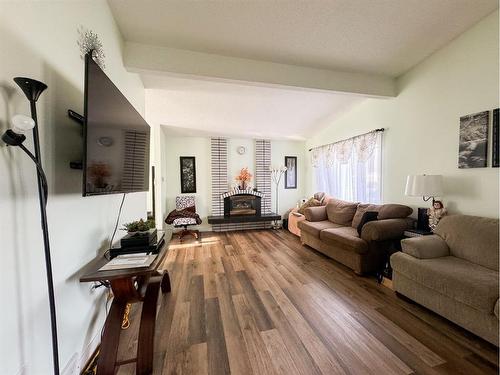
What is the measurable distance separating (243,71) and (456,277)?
2.85 m

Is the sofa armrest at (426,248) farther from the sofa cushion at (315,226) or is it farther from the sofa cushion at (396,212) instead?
the sofa cushion at (315,226)

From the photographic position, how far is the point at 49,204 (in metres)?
1.04

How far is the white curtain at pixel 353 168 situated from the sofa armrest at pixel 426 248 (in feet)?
4.58

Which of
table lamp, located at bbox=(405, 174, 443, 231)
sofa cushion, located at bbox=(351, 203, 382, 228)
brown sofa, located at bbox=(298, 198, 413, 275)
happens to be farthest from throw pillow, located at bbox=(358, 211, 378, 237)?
table lamp, located at bbox=(405, 174, 443, 231)

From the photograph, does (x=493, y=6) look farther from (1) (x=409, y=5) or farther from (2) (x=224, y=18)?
(2) (x=224, y=18)

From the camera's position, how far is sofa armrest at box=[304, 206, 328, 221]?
393cm

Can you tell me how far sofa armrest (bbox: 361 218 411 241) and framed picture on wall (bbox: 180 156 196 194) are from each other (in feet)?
12.7

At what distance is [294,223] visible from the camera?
462 centimetres

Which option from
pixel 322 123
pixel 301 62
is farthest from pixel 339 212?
pixel 301 62

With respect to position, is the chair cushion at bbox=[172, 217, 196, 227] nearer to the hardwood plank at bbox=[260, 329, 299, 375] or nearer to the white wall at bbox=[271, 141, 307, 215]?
the white wall at bbox=[271, 141, 307, 215]

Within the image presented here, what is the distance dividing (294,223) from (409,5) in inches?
148

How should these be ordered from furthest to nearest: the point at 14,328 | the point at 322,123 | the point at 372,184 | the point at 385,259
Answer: the point at 322,123 → the point at 372,184 → the point at 385,259 → the point at 14,328

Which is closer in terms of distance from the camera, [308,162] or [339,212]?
[339,212]

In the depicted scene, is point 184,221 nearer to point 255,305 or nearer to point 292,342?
point 255,305
